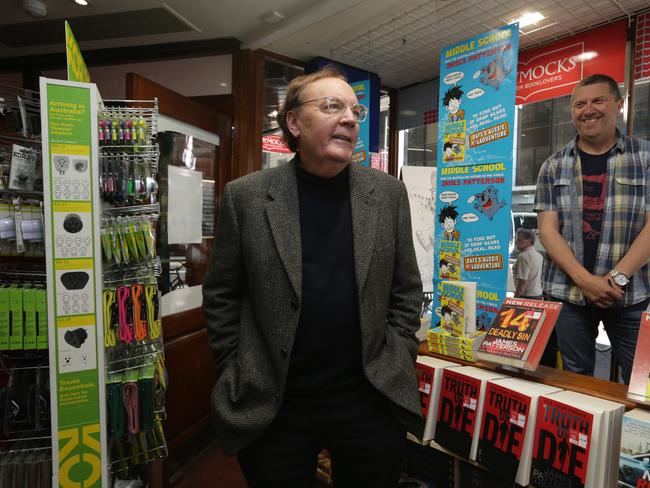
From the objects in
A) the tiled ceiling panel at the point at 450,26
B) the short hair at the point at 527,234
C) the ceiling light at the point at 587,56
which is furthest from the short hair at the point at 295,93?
the short hair at the point at 527,234

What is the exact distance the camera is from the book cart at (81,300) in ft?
6.04

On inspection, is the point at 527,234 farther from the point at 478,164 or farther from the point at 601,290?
the point at 601,290

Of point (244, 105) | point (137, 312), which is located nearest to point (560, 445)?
point (137, 312)

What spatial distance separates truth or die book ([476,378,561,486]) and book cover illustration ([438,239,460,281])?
1.19 meters

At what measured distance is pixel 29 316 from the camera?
193 cm

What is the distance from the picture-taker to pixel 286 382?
136cm

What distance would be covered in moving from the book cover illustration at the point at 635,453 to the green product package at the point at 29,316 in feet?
7.28

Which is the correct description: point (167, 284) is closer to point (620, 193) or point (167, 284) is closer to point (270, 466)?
point (270, 466)

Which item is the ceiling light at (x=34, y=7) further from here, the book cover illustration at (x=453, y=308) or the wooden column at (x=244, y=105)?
the book cover illustration at (x=453, y=308)

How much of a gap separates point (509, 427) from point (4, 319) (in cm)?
206

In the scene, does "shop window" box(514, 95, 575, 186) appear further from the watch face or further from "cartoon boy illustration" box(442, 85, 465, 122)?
the watch face

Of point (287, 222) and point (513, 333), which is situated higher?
point (287, 222)

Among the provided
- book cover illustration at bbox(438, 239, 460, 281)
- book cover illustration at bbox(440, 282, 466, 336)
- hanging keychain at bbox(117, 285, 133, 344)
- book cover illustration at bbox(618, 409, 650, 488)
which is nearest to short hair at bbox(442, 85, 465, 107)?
book cover illustration at bbox(438, 239, 460, 281)

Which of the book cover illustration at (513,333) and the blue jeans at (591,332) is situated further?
the blue jeans at (591,332)
